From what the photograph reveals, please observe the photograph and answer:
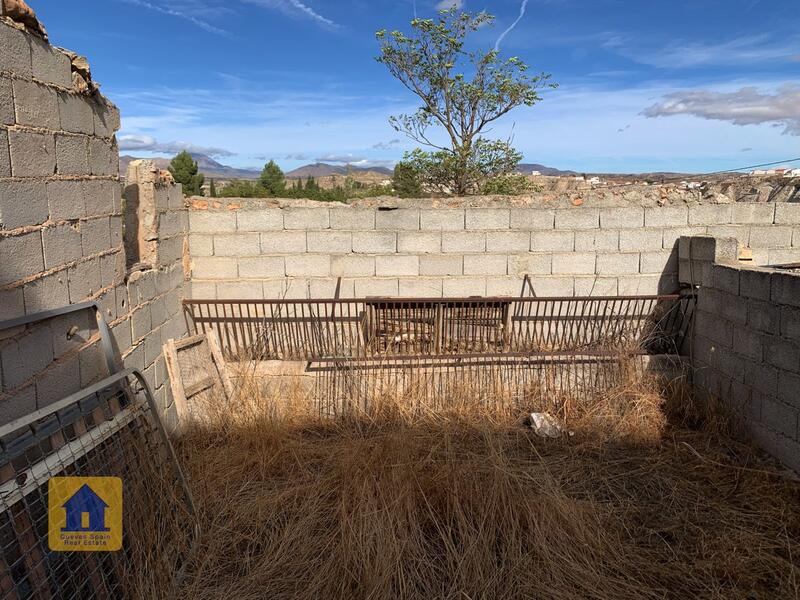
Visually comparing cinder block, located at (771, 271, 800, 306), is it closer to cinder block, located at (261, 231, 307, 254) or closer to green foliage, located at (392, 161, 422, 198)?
cinder block, located at (261, 231, 307, 254)

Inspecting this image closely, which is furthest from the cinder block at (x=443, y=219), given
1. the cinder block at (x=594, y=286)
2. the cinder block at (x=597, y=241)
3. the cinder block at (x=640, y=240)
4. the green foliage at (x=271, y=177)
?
the green foliage at (x=271, y=177)

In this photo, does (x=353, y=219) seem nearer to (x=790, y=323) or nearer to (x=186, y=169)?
(x=790, y=323)

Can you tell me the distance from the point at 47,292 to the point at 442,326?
10.2 feet

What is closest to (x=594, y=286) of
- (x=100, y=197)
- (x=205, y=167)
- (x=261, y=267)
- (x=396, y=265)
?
(x=396, y=265)

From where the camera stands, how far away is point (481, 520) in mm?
2859

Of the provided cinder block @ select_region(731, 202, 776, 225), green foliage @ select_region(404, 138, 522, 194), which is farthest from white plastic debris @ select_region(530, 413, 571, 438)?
green foliage @ select_region(404, 138, 522, 194)

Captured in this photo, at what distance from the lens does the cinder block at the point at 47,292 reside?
2.40 metres

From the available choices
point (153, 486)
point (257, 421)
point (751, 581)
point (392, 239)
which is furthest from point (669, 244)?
point (153, 486)

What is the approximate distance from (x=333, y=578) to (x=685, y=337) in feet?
12.6

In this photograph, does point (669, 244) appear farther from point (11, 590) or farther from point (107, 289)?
point (11, 590)

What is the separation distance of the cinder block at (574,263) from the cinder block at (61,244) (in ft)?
12.6

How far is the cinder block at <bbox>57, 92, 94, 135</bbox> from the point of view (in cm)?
276

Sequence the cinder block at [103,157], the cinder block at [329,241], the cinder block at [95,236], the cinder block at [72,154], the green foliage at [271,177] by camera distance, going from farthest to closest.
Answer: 1. the green foliage at [271,177]
2. the cinder block at [329,241]
3. the cinder block at [103,157]
4. the cinder block at [95,236]
5. the cinder block at [72,154]

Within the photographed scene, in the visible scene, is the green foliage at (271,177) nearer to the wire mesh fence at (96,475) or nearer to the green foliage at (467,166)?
the green foliage at (467,166)
